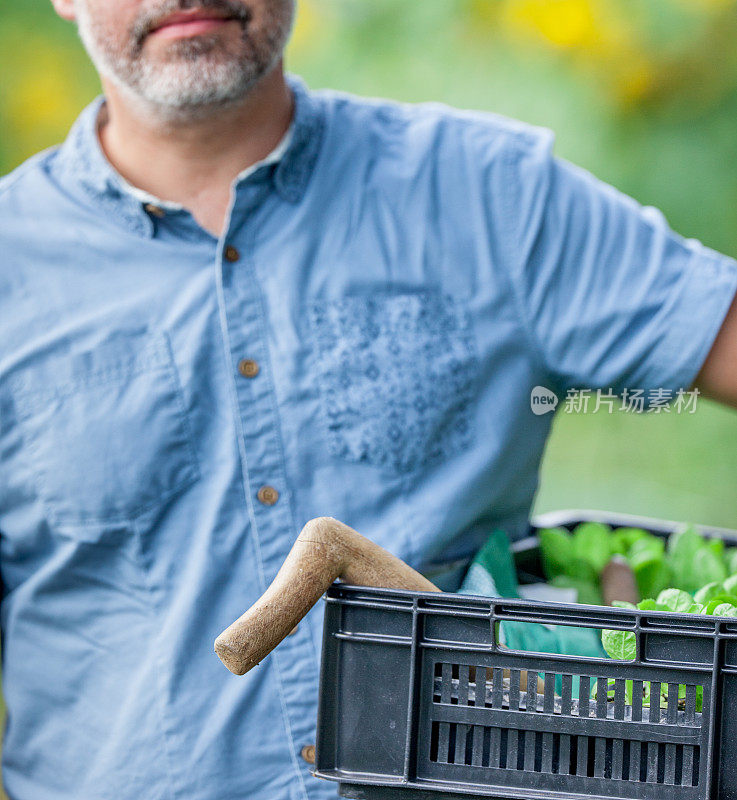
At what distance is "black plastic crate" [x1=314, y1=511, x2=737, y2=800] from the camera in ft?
2.22

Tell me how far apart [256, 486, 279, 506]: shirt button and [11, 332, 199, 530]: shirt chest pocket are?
0.07 m

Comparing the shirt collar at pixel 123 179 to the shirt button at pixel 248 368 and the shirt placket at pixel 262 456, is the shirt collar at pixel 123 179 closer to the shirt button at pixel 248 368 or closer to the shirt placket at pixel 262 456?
the shirt placket at pixel 262 456

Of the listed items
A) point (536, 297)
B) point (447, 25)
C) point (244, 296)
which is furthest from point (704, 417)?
point (244, 296)

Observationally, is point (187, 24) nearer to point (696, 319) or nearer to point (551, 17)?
point (696, 319)

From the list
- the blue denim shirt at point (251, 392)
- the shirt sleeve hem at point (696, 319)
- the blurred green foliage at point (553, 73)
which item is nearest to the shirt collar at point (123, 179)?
the blue denim shirt at point (251, 392)

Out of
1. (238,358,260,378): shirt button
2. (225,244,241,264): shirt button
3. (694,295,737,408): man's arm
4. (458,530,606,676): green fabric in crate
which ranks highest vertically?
(225,244,241,264): shirt button

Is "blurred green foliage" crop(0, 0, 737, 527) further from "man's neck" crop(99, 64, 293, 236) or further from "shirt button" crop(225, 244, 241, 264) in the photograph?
"shirt button" crop(225, 244, 241, 264)

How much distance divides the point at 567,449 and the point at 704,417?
0.38 m

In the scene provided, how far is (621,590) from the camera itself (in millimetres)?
1192

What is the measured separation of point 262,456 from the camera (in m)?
1.16

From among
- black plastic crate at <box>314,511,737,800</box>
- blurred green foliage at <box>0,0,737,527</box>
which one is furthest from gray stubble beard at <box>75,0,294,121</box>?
blurred green foliage at <box>0,0,737,527</box>

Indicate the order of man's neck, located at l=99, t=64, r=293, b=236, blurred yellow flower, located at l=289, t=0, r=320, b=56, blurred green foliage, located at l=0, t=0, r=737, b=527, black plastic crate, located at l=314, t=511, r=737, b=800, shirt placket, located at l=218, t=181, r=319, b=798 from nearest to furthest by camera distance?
black plastic crate, located at l=314, t=511, r=737, b=800 → shirt placket, located at l=218, t=181, r=319, b=798 → man's neck, located at l=99, t=64, r=293, b=236 → blurred green foliage, located at l=0, t=0, r=737, b=527 → blurred yellow flower, located at l=289, t=0, r=320, b=56

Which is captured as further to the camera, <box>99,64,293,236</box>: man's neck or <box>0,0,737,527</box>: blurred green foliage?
<box>0,0,737,527</box>: blurred green foliage

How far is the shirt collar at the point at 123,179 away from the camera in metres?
1.21
